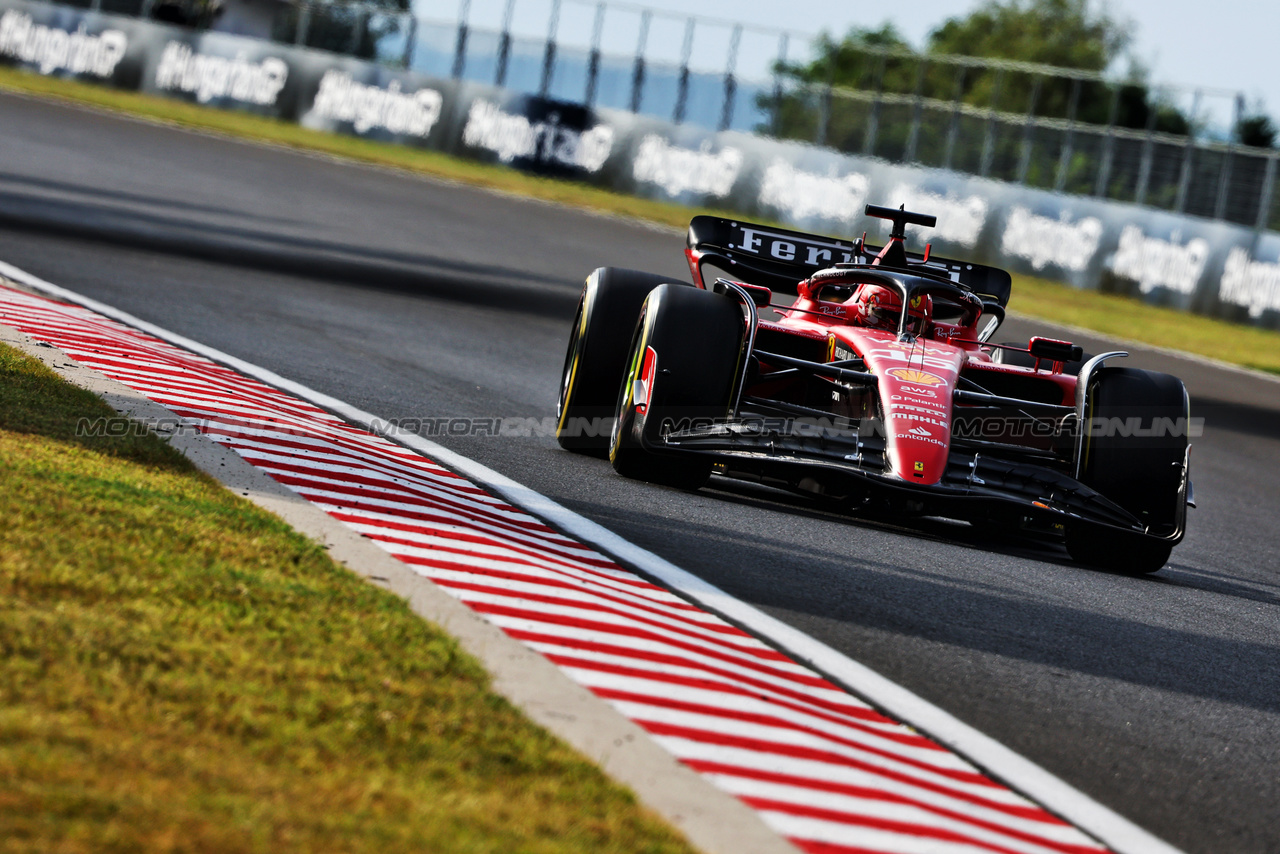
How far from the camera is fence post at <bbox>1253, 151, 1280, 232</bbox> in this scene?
78.2ft

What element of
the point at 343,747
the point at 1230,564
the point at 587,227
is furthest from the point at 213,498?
the point at 587,227

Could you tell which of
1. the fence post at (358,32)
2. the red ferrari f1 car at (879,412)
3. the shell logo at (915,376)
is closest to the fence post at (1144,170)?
the fence post at (358,32)

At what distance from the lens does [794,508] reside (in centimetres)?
739

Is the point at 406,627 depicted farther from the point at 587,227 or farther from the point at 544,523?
the point at 587,227

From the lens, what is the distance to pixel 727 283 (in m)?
7.60

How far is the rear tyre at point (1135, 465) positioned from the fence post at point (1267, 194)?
18.2 m

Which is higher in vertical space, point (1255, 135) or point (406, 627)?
point (1255, 135)

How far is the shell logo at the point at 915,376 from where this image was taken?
718 centimetres

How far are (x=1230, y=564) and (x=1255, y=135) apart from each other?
1349 inches

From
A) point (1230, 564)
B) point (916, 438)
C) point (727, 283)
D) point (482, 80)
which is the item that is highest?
point (482, 80)

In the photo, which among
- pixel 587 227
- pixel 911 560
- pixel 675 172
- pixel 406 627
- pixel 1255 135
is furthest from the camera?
pixel 1255 135

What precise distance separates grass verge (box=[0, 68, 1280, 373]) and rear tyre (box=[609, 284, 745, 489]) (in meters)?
14.6

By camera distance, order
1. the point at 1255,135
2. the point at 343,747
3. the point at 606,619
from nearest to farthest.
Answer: the point at 343,747 → the point at 606,619 → the point at 1255,135

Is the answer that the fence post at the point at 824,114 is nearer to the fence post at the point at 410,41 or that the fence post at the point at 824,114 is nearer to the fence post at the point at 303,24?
the fence post at the point at 410,41
